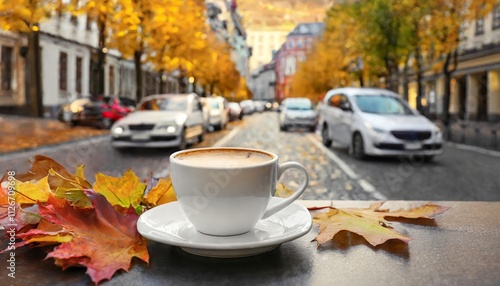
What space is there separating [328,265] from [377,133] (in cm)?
1114

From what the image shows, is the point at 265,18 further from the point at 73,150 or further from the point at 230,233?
the point at 73,150

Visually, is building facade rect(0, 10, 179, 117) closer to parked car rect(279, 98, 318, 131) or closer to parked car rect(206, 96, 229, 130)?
parked car rect(206, 96, 229, 130)

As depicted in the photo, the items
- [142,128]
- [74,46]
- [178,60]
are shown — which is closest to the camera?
[142,128]

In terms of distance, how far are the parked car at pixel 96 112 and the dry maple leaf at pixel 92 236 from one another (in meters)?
22.8

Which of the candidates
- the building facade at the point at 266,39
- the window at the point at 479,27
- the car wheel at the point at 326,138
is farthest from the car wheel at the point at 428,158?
the window at the point at 479,27

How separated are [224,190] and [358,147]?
38.5ft

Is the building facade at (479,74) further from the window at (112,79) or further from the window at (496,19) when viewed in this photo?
the window at (112,79)

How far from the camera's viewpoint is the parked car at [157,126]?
42.7ft

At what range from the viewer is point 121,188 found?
1.18 meters

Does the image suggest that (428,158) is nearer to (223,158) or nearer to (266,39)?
(266,39)

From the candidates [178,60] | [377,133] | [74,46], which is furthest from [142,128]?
[74,46]

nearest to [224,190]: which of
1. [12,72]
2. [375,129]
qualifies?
[375,129]

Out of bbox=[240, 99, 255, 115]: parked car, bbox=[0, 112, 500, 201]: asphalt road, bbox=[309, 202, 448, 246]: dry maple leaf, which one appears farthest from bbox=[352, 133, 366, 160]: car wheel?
bbox=[240, 99, 255, 115]: parked car

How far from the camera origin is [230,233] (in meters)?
1.14
